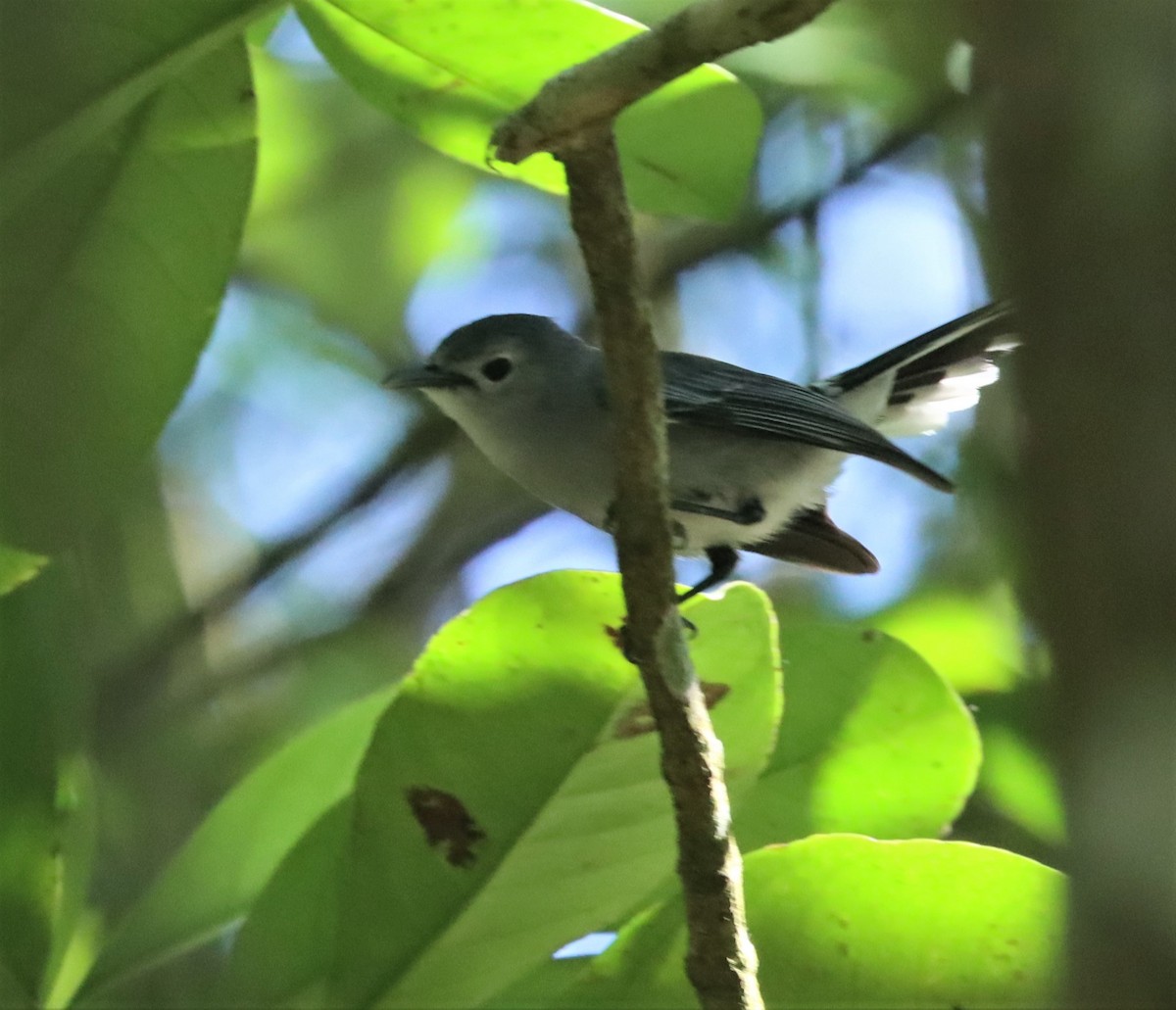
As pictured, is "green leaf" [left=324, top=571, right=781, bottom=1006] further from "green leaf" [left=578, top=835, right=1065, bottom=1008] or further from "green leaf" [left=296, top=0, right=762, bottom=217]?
"green leaf" [left=296, top=0, right=762, bottom=217]

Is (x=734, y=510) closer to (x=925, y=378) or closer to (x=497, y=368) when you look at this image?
(x=497, y=368)

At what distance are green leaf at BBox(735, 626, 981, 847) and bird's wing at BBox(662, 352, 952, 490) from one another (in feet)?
1.85

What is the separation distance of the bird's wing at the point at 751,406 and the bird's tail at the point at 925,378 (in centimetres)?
24

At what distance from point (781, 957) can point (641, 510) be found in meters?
0.57

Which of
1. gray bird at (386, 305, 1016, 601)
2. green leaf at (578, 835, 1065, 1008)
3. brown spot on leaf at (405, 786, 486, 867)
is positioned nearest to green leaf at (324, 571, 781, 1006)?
brown spot on leaf at (405, 786, 486, 867)

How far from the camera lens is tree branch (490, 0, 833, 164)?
1.00m

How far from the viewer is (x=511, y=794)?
1.58 meters

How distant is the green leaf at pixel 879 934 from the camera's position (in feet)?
4.87

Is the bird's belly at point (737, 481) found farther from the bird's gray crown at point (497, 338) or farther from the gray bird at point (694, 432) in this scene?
the bird's gray crown at point (497, 338)

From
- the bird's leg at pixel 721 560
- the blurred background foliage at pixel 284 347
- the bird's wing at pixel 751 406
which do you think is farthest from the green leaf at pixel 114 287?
the bird's leg at pixel 721 560

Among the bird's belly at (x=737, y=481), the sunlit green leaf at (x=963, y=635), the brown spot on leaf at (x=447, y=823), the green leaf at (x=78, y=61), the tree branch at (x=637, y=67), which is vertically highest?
the bird's belly at (x=737, y=481)

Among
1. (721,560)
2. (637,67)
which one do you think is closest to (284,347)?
(721,560)

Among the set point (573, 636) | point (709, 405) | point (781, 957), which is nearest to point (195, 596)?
point (709, 405)

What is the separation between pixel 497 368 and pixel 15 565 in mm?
1158
